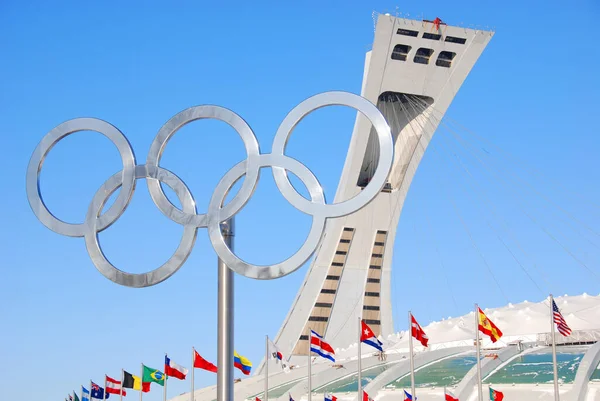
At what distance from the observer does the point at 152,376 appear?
1524 inches

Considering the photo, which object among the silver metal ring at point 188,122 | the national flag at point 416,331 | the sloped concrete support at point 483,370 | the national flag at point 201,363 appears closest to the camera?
the silver metal ring at point 188,122

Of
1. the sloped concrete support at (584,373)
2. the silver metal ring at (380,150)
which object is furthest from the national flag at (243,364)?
the silver metal ring at (380,150)

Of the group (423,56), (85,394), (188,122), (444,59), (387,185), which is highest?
(423,56)

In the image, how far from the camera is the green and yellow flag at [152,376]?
3869cm

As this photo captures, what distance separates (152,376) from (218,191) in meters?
22.4

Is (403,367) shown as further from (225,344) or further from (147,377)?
(225,344)

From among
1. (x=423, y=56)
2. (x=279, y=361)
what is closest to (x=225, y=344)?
(x=279, y=361)

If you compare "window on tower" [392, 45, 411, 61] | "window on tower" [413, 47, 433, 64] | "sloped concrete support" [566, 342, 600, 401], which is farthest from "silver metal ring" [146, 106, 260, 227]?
"window on tower" [413, 47, 433, 64]

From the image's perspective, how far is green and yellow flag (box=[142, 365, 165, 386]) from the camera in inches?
1523

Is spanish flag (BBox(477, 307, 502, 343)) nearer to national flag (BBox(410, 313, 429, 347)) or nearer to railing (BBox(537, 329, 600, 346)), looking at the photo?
national flag (BBox(410, 313, 429, 347))

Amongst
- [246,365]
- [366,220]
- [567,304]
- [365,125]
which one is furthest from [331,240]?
[246,365]

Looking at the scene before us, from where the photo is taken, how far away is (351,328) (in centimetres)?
6194

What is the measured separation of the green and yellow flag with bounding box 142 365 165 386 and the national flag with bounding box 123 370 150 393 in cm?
67

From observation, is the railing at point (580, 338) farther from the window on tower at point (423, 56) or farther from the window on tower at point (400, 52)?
the window on tower at point (423, 56)
